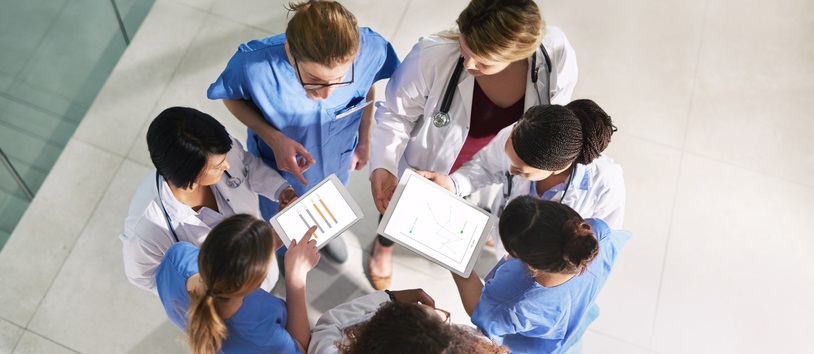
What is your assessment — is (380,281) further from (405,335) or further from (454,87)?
(405,335)

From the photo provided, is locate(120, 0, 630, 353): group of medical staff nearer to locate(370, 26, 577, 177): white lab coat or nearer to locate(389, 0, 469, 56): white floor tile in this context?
locate(370, 26, 577, 177): white lab coat

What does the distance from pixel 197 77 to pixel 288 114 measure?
137 cm

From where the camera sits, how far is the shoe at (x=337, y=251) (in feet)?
9.13

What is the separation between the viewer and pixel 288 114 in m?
2.07

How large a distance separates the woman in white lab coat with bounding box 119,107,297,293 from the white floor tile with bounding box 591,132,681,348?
1.77m

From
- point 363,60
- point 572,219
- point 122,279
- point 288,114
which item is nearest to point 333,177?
point 288,114

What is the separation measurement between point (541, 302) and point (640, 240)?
1.46m

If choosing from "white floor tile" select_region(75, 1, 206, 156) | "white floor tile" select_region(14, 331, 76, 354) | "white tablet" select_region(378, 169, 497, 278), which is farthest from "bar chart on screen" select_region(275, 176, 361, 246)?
"white floor tile" select_region(75, 1, 206, 156)

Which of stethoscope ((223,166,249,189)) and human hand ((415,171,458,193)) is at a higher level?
human hand ((415,171,458,193))

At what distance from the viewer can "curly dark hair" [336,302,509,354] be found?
1.49 meters

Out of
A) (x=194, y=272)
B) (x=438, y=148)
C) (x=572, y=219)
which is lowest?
(x=194, y=272)

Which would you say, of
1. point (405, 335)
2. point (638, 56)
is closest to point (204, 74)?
point (405, 335)

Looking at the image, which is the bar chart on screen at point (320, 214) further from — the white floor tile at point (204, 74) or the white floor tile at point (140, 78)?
the white floor tile at point (140, 78)

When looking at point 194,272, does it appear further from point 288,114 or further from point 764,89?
point 764,89
